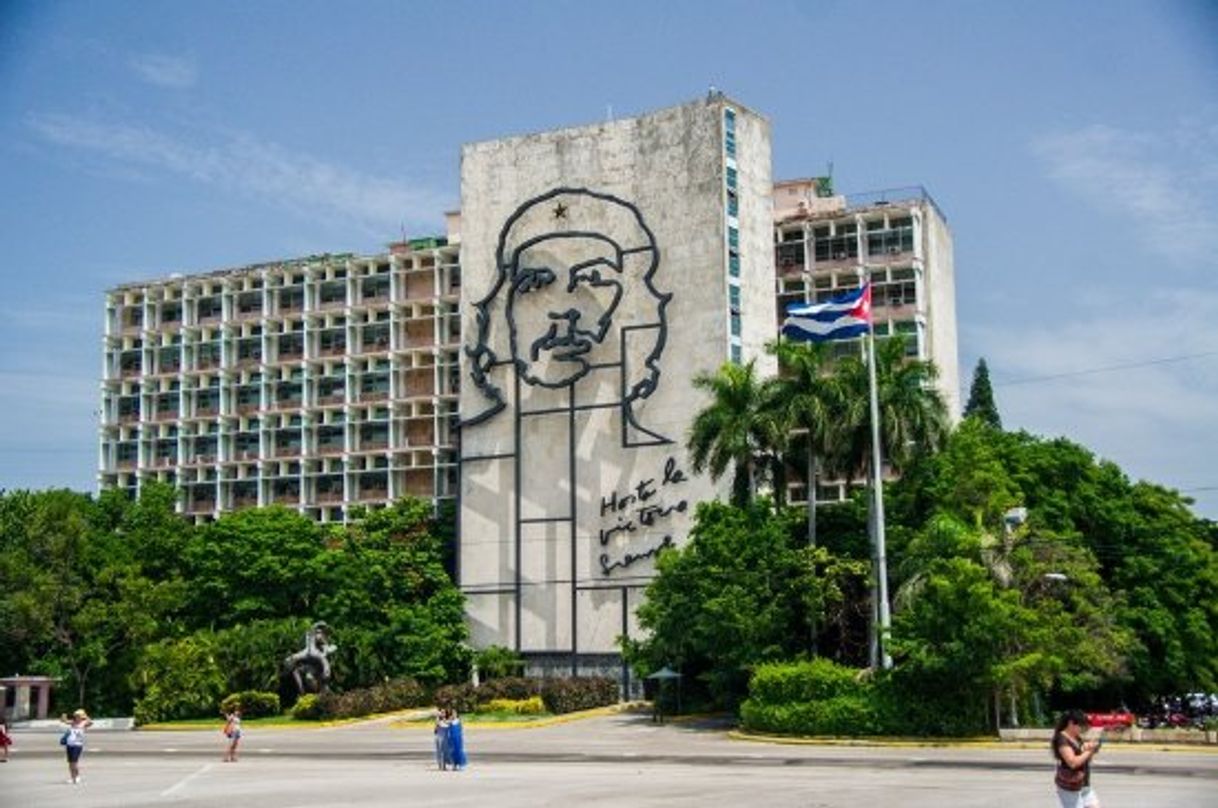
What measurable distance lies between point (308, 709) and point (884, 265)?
4771 cm

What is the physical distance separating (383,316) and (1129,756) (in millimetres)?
80772

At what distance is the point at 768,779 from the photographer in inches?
1273

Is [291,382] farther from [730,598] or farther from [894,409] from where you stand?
[894,409]

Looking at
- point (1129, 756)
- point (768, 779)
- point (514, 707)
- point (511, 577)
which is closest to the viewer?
point (768, 779)

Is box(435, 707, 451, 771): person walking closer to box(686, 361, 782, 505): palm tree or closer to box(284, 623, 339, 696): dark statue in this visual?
box(686, 361, 782, 505): palm tree

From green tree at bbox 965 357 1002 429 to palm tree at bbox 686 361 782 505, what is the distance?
1179 inches

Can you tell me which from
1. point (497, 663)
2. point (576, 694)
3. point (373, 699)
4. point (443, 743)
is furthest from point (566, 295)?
point (443, 743)

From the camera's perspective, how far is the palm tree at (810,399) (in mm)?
58969

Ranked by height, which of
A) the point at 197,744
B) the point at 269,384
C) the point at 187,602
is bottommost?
the point at 197,744

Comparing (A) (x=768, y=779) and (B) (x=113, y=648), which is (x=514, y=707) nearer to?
(B) (x=113, y=648)

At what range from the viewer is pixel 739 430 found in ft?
204

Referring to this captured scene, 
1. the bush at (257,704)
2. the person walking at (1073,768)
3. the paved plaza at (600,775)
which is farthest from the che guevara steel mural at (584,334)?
the person walking at (1073,768)

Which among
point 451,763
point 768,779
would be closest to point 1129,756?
point 768,779

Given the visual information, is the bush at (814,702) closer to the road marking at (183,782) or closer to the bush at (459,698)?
the road marking at (183,782)
